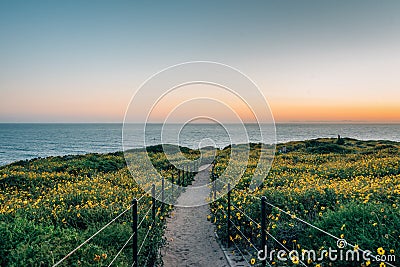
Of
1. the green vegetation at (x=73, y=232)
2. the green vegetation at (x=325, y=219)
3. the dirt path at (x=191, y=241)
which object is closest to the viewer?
the green vegetation at (x=73, y=232)

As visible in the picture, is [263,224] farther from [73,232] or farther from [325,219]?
[73,232]

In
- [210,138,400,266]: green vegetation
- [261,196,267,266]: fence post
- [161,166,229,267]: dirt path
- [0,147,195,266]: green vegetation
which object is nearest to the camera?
[0,147,195,266]: green vegetation

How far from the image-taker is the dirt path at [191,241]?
21.9 feet

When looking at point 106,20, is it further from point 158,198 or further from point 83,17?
point 158,198

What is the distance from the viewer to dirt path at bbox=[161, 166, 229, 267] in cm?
668

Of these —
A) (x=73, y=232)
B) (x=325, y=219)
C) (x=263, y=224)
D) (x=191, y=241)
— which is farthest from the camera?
(x=191, y=241)

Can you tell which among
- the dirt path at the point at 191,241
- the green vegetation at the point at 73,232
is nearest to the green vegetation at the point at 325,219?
the dirt path at the point at 191,241

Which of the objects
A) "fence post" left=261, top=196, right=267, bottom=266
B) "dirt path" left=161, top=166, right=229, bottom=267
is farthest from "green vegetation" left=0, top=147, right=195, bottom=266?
"fence post" left=261, top=196, right=267, bottom=266

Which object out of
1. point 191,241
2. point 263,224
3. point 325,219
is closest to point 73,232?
point 263,224

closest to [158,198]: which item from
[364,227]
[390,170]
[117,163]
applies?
[364,227]

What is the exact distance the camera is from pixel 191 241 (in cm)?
799

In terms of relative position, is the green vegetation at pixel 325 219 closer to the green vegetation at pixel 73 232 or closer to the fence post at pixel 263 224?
the fence post at pixel 263 224

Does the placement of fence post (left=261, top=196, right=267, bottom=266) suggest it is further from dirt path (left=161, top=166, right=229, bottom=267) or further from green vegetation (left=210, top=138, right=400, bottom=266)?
dirt path (left=161, top=166, right=229, bottom=267)

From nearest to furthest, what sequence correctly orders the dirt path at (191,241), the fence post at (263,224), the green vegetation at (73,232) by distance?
the green vegetation at (73,232) < the fence post at (263,224) < the dirt path at (191,241)
